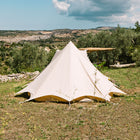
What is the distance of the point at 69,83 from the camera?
740 cm

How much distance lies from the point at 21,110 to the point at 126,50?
26616mm

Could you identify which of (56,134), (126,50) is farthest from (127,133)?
(126,50)

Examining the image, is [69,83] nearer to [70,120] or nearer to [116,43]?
[70,120]

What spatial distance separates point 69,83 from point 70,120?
7.27 feet

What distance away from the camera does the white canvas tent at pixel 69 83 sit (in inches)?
283

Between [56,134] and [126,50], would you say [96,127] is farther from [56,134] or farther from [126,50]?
[126,50]

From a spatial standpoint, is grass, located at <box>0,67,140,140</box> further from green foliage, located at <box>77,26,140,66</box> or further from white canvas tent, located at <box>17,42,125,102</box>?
green foliage, located at <box>77,26,140,66</box>

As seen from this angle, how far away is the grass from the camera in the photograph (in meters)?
4.44

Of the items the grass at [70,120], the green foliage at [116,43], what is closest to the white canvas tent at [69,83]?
the grass at [70,120]

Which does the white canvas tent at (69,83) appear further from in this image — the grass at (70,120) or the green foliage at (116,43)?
the green foliage at (116,43)

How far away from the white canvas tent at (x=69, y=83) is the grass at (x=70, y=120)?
0.35 metres

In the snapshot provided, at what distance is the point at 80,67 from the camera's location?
8.16m

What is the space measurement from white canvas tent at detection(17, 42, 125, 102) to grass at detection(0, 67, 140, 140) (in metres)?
0.35

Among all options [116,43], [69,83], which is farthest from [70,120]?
[116,43]
